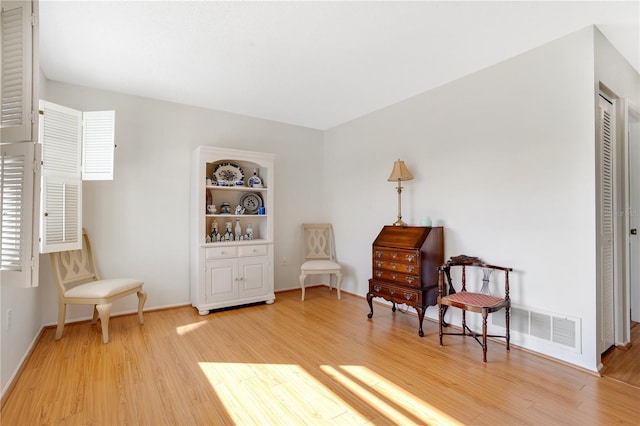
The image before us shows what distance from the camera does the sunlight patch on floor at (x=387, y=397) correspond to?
1.76 m

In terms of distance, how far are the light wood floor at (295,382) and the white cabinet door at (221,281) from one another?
1.82ft

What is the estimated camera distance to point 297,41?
8.19 feet

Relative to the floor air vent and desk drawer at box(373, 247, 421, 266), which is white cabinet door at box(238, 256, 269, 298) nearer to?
desk drawer at box(373, 247, 421, 266)

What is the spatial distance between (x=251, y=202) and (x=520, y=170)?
320 cm

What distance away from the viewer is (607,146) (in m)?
2.52

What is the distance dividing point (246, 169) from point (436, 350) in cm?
323

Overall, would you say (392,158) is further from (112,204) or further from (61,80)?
(61,80)

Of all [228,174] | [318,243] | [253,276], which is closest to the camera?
[253,276]

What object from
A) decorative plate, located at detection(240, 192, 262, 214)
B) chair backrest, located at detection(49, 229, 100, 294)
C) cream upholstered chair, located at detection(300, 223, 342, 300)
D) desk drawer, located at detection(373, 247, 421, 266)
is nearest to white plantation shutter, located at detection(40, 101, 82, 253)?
chair backrest, located at detection(49, 229, 100, 294)

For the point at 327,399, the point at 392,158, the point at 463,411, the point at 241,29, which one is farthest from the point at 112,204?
the point at 463,411

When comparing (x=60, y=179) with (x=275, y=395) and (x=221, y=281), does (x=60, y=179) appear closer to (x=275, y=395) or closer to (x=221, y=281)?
(x=221, y=281)

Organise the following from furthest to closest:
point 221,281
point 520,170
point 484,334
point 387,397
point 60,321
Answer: point 221,281
point 60,321
point 520,170
point 484,334
point 387,397

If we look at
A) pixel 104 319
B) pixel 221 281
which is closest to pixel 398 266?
pixel 221 281

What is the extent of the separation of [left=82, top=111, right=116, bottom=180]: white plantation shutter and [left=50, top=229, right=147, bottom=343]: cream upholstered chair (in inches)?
27.9
